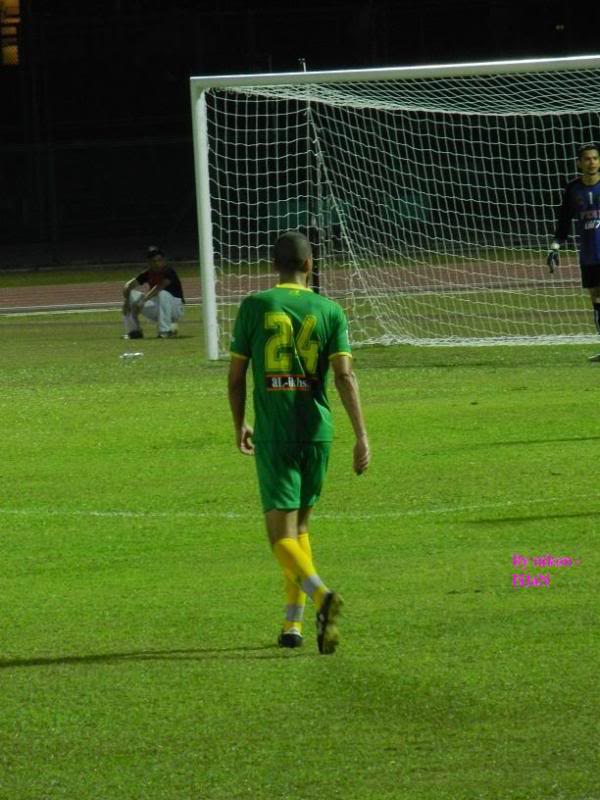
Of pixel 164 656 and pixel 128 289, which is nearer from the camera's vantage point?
pixel 164 656

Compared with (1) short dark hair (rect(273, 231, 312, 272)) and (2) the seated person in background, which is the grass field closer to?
(1) short dark hair (rect(273, 231, 312, 272))

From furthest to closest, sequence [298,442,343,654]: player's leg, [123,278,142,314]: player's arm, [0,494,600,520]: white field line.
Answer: [123,278,142,314]: player's arm → [0,494,600,520]: white field line → [298,442,343,654]: player's leg

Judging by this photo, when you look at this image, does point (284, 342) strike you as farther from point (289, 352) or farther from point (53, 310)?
point (53, 310)

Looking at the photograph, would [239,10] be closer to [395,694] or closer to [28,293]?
[28,293]

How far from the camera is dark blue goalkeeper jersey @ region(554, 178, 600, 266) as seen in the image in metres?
18.1

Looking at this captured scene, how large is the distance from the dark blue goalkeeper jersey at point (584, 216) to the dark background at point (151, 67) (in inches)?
1103

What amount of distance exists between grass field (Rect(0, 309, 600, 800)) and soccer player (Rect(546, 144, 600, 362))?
3.81 m

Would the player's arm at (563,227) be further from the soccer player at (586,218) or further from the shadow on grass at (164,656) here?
the shadow on grass at (164,656)

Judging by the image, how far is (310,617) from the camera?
778 centimetres

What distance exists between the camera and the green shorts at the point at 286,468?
696cm

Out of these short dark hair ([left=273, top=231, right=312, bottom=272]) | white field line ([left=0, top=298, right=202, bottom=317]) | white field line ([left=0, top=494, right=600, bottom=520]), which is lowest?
white field line ([left=0, top=298, right=202, bottom=317])

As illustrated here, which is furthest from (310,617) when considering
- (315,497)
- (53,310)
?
(53,310)

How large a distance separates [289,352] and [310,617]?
1.50m

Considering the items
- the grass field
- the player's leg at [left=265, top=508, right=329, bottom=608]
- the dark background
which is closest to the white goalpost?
the grass field
